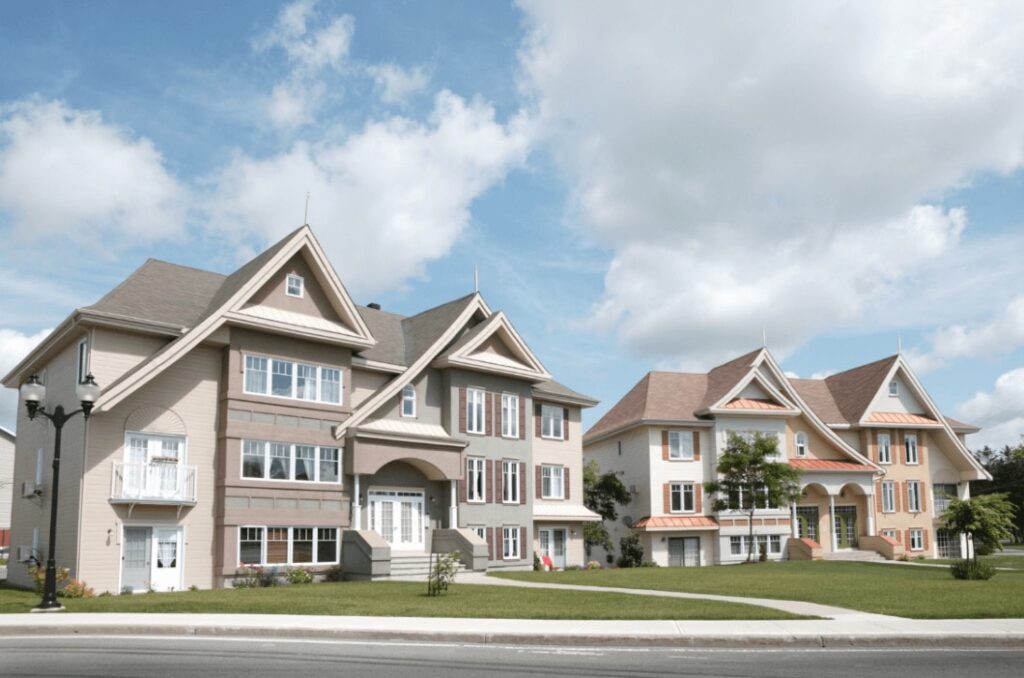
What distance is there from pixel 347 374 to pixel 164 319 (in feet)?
21.8

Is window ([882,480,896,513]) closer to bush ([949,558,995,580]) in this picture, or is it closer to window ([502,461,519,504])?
bush ([949,558,995,580])

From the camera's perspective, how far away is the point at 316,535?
30.9 metres

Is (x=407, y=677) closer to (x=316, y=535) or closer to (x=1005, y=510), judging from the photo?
(x=316, y=535)

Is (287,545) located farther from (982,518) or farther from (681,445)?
(681,445)

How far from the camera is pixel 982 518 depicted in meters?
30.5

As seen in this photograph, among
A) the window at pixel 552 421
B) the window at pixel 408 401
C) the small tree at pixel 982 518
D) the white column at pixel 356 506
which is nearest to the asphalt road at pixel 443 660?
the white column at pixel 356 506

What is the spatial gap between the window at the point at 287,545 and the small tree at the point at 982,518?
2107 cm

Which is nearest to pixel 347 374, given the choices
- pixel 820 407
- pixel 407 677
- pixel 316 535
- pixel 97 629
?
pixel 316 535

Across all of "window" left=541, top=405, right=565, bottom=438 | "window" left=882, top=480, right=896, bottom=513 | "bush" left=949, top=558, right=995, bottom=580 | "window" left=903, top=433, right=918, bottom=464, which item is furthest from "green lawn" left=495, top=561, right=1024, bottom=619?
"window" left=903, top=433, right=918, bottom=464

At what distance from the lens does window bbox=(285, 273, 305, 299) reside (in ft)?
103

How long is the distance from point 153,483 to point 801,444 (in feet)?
116

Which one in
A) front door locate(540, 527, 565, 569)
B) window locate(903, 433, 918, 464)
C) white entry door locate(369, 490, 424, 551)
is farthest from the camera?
window locate(903, 433, 918, 464)

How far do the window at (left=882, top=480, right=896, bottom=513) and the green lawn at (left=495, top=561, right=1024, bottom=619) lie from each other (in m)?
19.9

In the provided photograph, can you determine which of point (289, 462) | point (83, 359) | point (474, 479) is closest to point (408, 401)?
point (474, 479)
